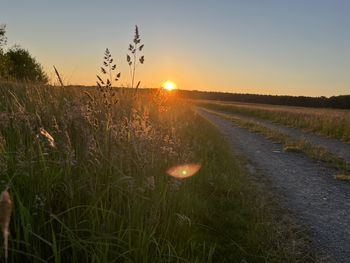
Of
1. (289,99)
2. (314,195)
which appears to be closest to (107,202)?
(314,195)

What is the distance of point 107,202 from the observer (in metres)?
3.34

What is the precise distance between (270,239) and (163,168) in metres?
1.58

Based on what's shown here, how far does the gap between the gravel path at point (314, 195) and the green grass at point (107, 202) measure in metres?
0.48

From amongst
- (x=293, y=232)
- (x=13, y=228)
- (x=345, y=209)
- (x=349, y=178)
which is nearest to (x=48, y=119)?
(x=13, y=228)

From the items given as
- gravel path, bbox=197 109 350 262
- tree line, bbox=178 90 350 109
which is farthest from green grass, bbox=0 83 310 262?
tree line, bbox=178 90 350 109

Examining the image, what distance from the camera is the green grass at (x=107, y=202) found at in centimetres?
288

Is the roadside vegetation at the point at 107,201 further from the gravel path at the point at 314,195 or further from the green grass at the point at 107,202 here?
the gravel path at the point at 314,195

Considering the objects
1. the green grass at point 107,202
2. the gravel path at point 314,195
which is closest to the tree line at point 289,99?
the gravel path at point 314,195

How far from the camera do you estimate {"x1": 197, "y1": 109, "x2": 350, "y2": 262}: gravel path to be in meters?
5.35

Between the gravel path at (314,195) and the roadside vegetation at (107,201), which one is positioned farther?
the gravel path at (314,195)

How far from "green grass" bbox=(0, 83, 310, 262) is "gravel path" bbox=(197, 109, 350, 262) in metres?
0.48

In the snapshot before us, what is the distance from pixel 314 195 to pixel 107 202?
17.9 feet

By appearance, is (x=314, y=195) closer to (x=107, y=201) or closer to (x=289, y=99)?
(x=107, y=201)

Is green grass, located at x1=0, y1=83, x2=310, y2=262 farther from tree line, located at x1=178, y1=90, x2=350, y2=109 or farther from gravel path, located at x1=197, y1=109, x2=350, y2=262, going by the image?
tree line, located at x1=178, y1=90, x2=350, y2=109
